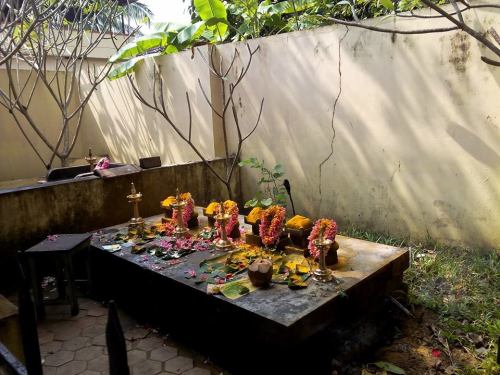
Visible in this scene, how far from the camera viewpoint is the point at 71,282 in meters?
3.40

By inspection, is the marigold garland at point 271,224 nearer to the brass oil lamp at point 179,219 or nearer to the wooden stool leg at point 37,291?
the brass oil lamp at point 179,219

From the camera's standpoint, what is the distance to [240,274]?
3070 millimetres

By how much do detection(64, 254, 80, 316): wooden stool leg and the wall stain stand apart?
399 cm

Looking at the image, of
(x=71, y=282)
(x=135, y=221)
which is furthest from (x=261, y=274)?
(x=135, y=221)

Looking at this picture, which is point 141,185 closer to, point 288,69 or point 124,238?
point 124,238

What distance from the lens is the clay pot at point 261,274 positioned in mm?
2783

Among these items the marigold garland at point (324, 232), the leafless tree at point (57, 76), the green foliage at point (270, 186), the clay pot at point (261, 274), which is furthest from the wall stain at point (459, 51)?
the leafless tree at point (57, 76)

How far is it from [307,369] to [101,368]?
1.45 m

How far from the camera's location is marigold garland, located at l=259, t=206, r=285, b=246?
11.0 feet

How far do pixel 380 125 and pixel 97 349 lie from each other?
12.0 ft

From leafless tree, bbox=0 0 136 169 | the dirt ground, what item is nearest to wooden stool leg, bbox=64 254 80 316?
the dirt ground

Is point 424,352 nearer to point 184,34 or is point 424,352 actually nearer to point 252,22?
point 184,34

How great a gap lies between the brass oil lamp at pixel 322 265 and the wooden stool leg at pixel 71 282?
79.8 inches

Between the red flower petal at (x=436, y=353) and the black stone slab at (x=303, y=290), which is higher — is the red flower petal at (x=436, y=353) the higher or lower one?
the lower one
